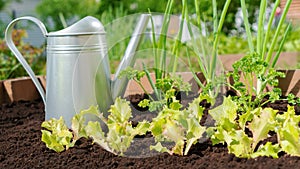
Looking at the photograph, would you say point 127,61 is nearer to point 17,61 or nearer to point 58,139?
point 58,139

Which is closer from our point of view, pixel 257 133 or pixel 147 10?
pixel 257 133

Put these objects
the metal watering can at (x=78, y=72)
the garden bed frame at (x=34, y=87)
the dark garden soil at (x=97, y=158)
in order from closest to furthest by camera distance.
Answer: the dark garden soil at (x=97, y=158) → the metal watering can at (x=78, y=72) → the garden bed frame at (x=34, y=87)

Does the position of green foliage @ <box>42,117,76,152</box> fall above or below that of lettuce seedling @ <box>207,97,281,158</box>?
below

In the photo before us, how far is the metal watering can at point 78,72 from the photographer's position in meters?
1.40

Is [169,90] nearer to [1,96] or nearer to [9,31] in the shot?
[9,31]

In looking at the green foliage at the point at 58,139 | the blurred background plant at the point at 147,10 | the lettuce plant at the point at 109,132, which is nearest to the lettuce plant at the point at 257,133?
the lettuce plant at the point at 109,132

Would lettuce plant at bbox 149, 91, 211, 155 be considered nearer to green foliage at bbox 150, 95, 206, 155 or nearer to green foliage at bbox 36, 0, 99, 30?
green foliage at bbox 150, 95, 206, 155

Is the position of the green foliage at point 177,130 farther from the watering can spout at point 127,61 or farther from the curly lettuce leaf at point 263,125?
the watering can spout at point 127,61

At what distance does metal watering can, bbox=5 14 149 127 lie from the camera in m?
1.40

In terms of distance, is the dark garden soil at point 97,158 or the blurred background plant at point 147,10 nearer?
the dark garden soil at point 97,158

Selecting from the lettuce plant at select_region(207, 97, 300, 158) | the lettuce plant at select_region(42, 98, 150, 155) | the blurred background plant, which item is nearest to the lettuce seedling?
the lettuce plant at select_region(207, 97, 300, 158)

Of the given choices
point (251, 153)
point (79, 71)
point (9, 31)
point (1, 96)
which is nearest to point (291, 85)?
point (251, 153)

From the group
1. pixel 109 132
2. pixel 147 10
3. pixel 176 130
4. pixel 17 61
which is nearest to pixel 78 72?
pixel 109 132

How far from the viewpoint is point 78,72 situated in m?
1.40
